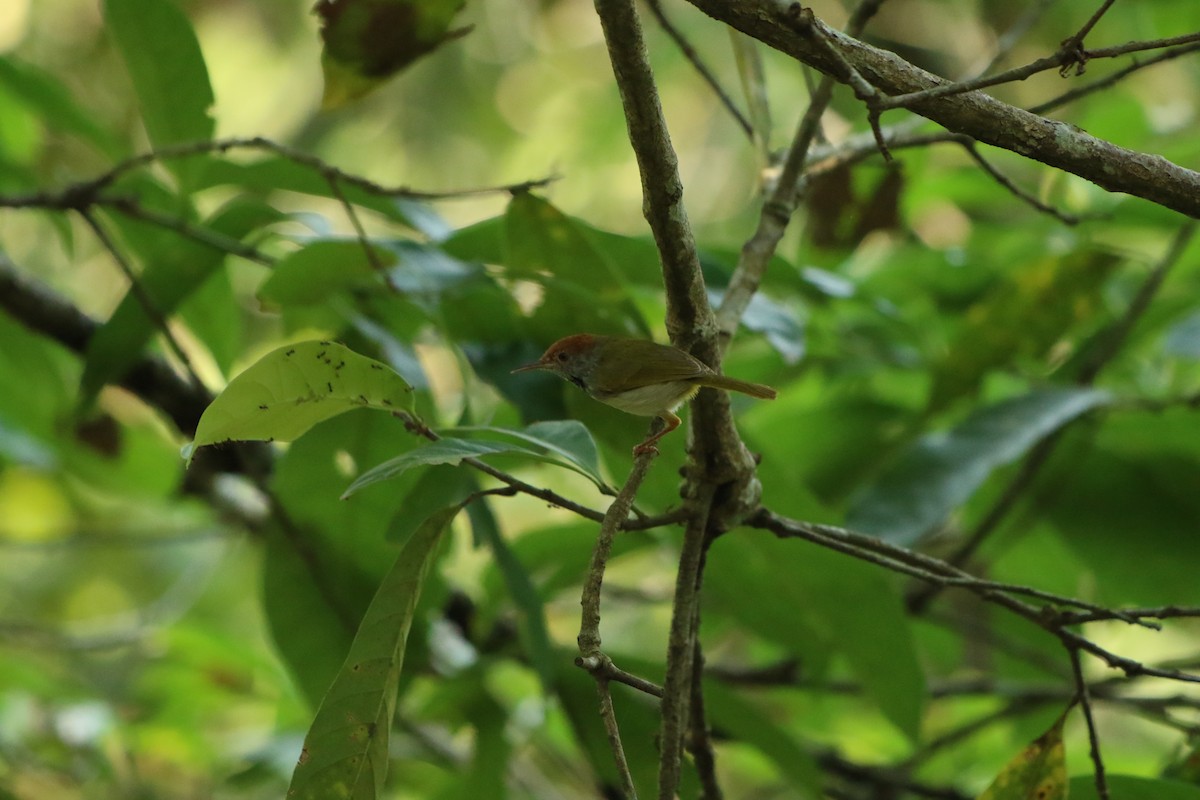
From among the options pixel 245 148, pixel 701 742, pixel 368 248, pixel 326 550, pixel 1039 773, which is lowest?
pixel 701 742

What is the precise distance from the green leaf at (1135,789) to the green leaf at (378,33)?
1.58 m

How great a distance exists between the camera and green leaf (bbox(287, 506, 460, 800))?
128cm

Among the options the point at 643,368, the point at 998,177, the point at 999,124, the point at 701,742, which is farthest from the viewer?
the point at 998,177

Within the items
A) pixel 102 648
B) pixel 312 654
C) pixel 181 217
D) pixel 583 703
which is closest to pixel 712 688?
pixel 583 703

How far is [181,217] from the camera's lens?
224cm

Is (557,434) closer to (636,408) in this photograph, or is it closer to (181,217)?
(636,408)

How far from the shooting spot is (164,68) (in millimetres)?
2150

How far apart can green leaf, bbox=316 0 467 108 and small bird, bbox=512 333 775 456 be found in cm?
56

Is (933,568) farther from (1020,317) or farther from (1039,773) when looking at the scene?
(1020,317)

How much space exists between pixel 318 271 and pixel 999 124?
1212mm

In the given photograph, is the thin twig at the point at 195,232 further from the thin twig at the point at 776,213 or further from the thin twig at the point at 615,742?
the thin twig at the point at 615,742

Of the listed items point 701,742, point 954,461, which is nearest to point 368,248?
point 701,742

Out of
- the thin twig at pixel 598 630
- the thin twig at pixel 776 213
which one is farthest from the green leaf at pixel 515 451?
the thin twig at pixel 776 213

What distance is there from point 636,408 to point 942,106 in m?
0.81
